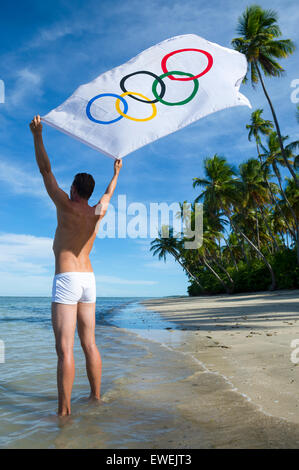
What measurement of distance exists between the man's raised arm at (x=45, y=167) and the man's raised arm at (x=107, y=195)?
1.13 ft

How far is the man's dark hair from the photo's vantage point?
310cm

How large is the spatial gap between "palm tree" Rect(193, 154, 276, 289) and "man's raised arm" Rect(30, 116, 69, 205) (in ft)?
110

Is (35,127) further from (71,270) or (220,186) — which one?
(220,186)

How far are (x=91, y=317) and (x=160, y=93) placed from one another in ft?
8.09

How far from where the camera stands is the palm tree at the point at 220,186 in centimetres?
3547

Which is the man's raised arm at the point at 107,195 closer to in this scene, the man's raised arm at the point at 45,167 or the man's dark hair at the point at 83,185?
the man's dark hair at the point at 83,185

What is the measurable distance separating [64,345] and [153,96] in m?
2.69

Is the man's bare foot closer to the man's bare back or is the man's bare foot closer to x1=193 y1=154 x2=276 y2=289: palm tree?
the man's bare back

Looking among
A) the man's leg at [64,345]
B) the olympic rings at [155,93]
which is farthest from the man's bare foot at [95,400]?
the olympic rings at [155,93]

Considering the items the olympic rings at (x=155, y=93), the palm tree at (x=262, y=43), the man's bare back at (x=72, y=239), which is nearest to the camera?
the man's bare back at (x=72, y=239)

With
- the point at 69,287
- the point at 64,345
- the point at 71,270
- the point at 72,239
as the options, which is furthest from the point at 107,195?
the point at 64,345

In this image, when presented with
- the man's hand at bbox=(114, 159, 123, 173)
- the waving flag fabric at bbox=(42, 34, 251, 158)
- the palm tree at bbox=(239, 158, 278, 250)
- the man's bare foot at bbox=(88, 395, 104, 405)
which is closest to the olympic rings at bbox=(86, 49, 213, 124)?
the waving flag fabric at bbox=(42, 34, 251, 158)

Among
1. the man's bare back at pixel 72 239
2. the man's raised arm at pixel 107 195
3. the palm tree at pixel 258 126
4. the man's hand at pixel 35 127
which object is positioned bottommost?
the man's bare back at pixel 72 239

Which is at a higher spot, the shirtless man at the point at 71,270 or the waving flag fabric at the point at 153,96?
the waving flag fabric at the point at 153,96
